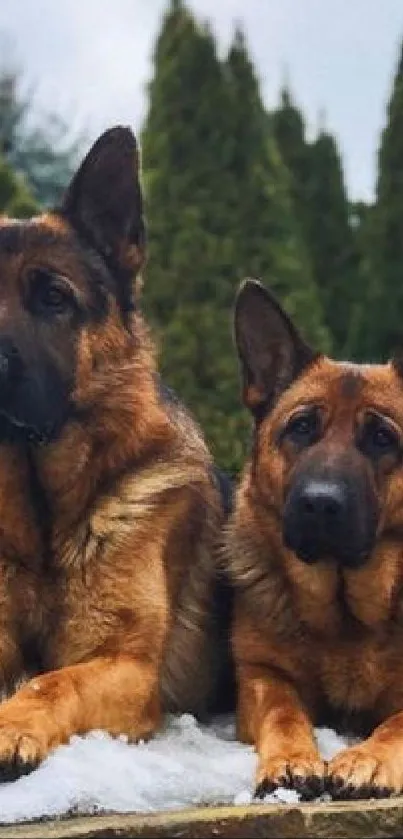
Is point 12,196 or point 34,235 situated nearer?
point 34,235

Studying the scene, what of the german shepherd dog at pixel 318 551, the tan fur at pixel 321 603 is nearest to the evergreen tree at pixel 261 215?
the german shepherd dog at pixel 318 551

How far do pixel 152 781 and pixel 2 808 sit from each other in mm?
477

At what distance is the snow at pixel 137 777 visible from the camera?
3777mm

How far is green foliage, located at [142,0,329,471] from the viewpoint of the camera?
478 inches

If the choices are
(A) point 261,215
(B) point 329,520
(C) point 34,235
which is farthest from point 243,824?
(A) point 261,215

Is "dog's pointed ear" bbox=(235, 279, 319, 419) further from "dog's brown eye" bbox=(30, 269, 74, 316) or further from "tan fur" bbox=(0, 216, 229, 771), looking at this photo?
"dog's brown eye" bbox=(30, 269, 74, 316)

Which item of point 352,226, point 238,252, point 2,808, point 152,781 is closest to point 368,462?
point 152,781

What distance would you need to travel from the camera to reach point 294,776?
4035mm

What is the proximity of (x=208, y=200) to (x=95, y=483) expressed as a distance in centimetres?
805

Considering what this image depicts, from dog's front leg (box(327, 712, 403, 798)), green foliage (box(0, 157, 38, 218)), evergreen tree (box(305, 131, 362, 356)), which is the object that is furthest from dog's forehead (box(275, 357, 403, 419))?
evergreen tree (box(305, 131, 362, 356))

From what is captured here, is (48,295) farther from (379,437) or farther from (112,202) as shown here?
(379,437)

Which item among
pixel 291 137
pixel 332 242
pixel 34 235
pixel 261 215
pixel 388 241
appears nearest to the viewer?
pixel 34 235

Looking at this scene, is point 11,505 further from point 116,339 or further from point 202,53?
point 202,53

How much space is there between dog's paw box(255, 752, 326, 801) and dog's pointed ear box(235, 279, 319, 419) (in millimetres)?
1662
